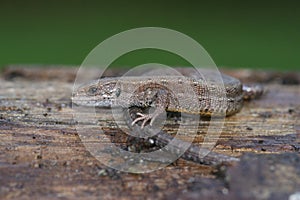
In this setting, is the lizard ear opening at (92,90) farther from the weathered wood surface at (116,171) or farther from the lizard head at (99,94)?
the weathered wood surface at (116,171)

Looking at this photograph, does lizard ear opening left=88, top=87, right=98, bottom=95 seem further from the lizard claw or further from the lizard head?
the lizard claw

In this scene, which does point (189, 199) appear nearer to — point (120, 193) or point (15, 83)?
point (120, 193)

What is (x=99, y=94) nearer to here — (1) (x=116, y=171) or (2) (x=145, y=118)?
(2) (x=145, y=118)

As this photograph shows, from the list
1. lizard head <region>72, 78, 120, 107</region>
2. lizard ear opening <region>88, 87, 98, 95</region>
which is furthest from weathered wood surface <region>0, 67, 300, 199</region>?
lizard ear opening <region>88, 87, 98, 95</region>

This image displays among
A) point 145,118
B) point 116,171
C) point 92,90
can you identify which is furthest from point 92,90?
point 116,171

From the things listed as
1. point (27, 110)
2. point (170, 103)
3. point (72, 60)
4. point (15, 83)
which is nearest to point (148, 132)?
point (170, 103)
